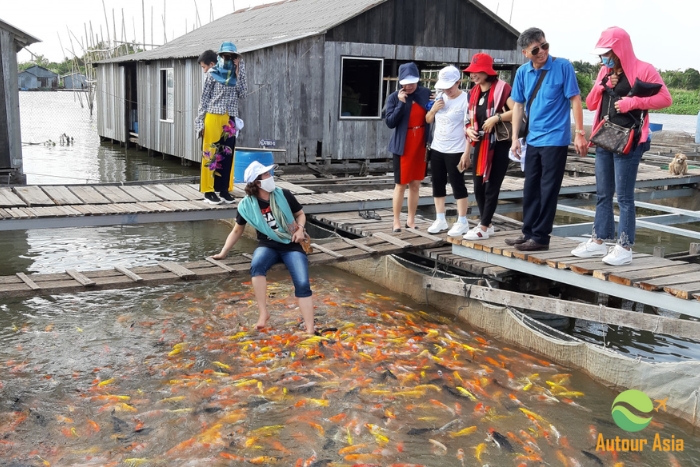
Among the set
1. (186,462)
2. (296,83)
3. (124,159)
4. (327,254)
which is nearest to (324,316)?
(327,254)

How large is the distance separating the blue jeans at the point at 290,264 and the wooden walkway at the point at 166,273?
1.97 ft

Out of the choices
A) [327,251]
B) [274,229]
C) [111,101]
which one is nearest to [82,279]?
[274,229]

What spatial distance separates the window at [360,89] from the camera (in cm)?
1927

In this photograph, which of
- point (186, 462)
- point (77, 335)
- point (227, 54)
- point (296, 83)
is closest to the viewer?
point (186, 462)

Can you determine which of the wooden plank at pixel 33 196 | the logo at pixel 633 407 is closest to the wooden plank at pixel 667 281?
the logo at pixel 633 407

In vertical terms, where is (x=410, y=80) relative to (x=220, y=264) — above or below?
above

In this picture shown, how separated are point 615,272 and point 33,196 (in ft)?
27.4

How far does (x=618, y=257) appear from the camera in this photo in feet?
23.5

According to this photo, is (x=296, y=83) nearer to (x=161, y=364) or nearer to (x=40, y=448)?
(x=161, y=364)

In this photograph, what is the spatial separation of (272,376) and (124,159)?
62.2 ft

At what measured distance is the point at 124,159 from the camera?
2403 cm

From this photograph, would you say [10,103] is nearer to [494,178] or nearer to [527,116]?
[494,178]

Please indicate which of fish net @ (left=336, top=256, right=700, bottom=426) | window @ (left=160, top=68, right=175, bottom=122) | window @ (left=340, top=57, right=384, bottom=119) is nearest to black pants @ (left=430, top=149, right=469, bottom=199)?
fish net @ (left=336, top=256, right=700, bottom=426)

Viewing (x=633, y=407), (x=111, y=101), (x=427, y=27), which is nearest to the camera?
(x=633, y=407)
